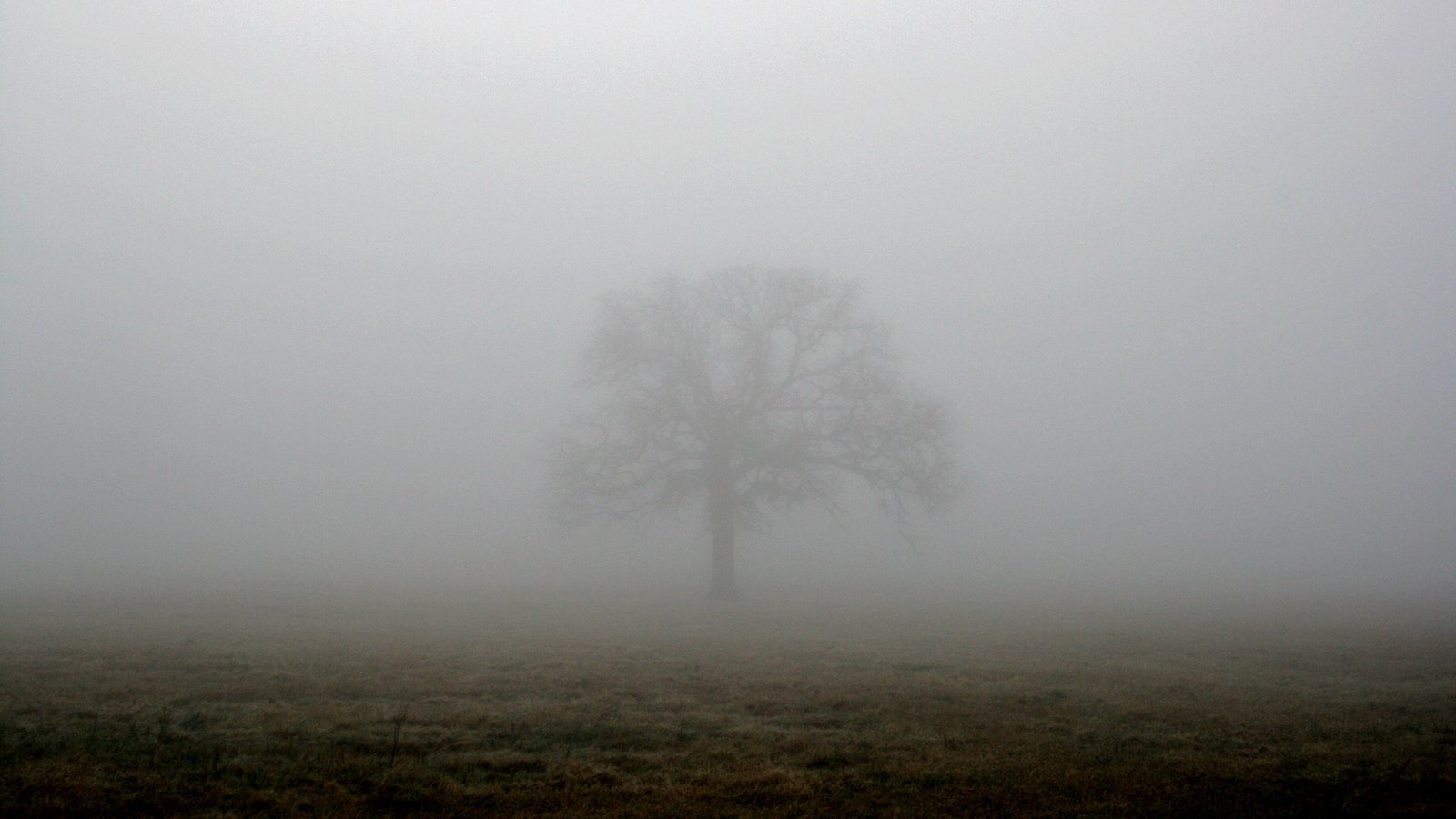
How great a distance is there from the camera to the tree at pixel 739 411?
1224 inches

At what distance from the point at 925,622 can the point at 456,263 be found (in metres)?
173

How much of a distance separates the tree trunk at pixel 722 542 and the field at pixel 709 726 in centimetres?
1155

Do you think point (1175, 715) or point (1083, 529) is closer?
point (1175, 715)

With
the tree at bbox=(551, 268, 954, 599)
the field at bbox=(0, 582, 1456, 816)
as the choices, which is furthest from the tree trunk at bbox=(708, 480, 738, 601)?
the field at bbox=(0, 582, 1456, 816)

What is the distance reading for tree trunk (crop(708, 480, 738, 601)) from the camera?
102 ft

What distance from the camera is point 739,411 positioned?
3152 cm

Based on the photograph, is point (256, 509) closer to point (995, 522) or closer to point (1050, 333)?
point (995, 522)

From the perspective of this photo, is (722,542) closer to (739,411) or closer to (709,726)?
(739,411)

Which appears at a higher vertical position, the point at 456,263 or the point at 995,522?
the point at 456,263

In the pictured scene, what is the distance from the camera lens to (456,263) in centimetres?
18088

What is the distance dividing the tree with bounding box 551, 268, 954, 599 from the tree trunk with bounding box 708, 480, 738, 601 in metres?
0.05

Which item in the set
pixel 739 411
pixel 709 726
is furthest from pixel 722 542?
pixel 709 726

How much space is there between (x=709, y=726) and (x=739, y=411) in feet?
74.2

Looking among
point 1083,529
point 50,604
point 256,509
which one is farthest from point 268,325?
point 1083,529
